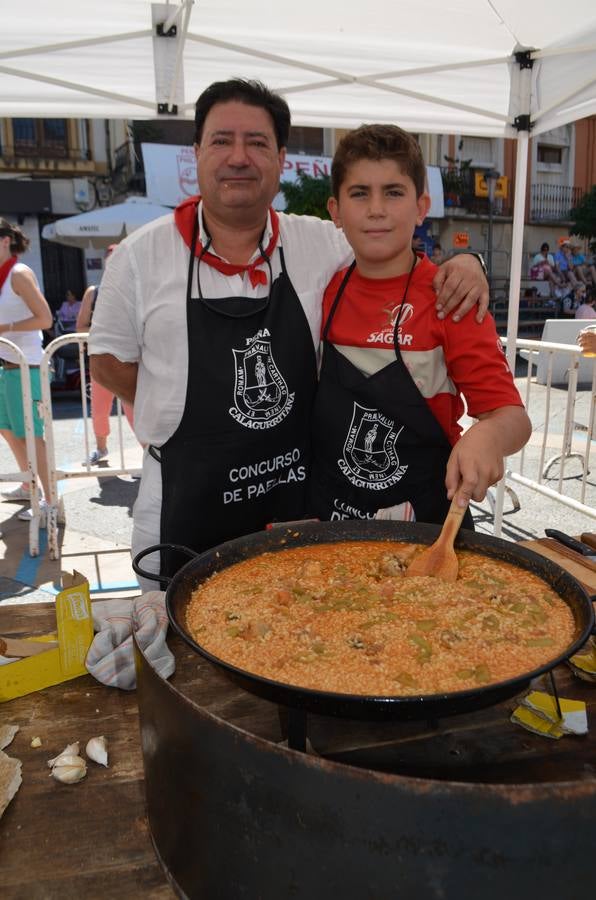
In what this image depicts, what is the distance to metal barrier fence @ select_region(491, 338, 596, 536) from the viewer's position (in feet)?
15.8

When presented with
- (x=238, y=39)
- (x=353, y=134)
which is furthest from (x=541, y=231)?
(x=353, y=134)

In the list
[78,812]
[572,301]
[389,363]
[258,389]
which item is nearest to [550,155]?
[572,301]

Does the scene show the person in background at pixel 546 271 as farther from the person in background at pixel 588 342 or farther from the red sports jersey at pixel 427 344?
the red sports jersey at pixel 427 344

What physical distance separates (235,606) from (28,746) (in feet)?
1.40

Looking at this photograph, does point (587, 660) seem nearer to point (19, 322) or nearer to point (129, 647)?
point (129, 647)

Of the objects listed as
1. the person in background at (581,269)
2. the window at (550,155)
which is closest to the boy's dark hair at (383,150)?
the person in background at (581,269)

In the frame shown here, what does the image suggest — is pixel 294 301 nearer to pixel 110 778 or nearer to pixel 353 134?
pixel 353 134

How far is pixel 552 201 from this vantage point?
2844 centimetres

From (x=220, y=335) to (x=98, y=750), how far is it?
1.07 metres

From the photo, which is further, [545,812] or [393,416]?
[393,416]

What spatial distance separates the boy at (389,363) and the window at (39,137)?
22.2m

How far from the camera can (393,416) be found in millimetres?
1945

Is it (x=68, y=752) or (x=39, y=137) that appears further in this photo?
(x=39, y=137)

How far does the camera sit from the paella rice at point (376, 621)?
3.73 feet
